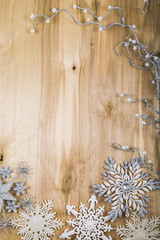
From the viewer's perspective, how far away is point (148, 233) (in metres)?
1.18

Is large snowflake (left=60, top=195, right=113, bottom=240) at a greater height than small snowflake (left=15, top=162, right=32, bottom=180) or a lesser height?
lesser

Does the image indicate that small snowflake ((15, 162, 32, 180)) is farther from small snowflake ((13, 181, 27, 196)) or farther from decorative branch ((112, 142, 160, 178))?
decorative branch ((112, 142, 160, 178))

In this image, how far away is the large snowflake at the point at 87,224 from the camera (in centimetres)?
114

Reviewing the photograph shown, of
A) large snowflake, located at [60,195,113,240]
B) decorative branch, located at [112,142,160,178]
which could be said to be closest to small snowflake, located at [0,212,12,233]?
large snowflake, located at [60,195,113,240]

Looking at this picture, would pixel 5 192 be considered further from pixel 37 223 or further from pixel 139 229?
pixel 139 229

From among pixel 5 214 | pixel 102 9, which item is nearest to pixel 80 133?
pixel 5 214

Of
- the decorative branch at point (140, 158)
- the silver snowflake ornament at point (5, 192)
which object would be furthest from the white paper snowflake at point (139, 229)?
the silver snowflake ornament at point (5, 192)

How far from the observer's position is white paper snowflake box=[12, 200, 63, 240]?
3.67 ft

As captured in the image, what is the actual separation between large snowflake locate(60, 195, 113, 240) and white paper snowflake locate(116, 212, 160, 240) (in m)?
0.08

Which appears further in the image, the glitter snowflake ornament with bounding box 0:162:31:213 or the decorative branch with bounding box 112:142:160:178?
the decorative branch with bounding box 112:142:160:178

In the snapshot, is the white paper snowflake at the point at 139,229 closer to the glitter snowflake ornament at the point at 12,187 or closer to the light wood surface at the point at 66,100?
the light wood surface at the point at 66,100

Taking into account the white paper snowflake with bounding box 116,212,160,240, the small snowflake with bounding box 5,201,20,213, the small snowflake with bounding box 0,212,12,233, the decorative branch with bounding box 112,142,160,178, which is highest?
the decorative branch with bounding box 112,142,160,178

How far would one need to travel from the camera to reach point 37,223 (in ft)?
3.69

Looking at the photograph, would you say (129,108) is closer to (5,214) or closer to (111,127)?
(111,127)
